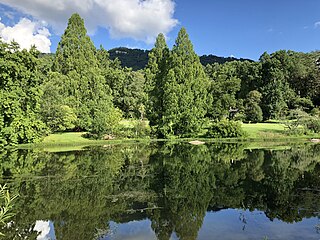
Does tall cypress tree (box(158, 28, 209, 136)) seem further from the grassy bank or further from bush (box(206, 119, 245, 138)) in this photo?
the grassy bank

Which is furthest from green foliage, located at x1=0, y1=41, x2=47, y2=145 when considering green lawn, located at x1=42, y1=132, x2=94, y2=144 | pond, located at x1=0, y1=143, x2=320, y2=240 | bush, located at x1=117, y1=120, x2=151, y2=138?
pond, located at x1=0, y1=143, x2=320, y2=240

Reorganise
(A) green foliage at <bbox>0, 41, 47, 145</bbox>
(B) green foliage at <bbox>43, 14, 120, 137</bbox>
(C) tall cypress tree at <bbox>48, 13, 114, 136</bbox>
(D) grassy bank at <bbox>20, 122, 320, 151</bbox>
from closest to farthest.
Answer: (A) green foliage at <bbox>0, 41, 47, 145</bbox> < (D) grassy bank at <bbox>20, 122, 320, 151</bbox> < (B) green foliage at <bbox>43, 14, 120, 137</bbox> < (C) tall cypress tree at <bbox>48, 13, 114, 136</bbox>

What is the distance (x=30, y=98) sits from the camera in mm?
34469

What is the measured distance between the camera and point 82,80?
45844 millimetres

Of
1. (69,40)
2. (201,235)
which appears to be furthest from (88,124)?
(201,235)

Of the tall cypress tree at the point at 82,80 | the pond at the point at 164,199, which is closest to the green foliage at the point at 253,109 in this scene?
the tall cypress tree at the point at 82,80

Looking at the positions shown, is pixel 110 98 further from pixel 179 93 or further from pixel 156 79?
pixel 179 93

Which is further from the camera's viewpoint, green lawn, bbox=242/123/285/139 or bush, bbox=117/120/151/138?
green lawn, bbox=242/123/285/139

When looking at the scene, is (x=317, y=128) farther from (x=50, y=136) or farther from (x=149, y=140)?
(x=50, y=136)

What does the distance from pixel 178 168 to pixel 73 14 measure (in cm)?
4245

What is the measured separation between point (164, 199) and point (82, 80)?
36522 mm

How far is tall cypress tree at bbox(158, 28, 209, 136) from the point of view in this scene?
41000 millimetres

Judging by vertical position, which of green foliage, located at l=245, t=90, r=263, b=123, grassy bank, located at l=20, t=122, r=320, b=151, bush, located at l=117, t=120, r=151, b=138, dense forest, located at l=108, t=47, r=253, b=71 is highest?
dense forest, located at l=108, t=47, r=253, b=71

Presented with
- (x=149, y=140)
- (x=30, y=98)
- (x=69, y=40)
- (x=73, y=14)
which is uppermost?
(x=73, y=14)
